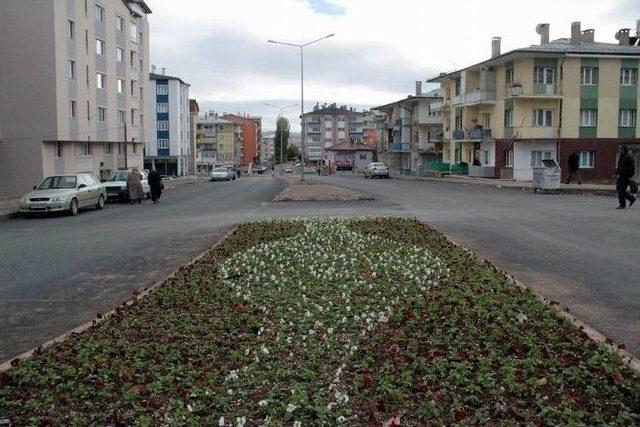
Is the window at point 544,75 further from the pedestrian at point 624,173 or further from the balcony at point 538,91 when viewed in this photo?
the pedestrian at point 624,173

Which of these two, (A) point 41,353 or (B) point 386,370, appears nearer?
(B) point 386,370

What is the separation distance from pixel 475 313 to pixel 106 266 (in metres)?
7.20

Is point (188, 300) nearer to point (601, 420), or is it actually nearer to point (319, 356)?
point (319, 356)

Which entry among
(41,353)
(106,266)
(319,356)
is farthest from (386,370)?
(106,266)

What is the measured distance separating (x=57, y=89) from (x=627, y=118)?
39530 mm

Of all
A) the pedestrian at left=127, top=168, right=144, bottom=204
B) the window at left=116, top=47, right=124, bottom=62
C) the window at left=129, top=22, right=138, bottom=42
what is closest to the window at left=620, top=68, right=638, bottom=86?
the pedestrian at left=127, top=168, right=144, bottom=204

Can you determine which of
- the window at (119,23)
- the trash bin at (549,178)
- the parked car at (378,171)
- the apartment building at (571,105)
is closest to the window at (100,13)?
the window at (119,23)

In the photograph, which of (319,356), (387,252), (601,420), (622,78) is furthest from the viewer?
(622,78)

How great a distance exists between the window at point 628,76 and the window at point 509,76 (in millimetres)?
7561

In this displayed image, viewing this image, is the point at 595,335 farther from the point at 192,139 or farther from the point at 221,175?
the point at 192,139

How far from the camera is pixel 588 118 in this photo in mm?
49438

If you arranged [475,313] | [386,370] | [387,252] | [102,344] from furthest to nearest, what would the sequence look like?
1. [387,252]
2. [475,313]
3. [102,344]
4. [386,370]

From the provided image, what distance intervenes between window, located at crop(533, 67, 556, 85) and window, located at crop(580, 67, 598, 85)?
1.98m

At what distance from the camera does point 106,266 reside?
1181cm
